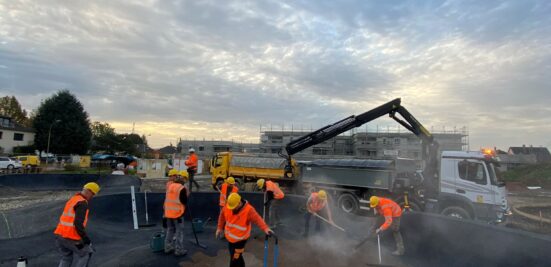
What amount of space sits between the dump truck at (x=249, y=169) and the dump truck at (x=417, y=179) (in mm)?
3180

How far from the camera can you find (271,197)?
10.5 metres

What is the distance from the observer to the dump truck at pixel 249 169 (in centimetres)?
2014

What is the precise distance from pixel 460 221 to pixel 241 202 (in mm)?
5040

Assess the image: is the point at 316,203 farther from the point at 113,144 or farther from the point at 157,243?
the point at 113,144

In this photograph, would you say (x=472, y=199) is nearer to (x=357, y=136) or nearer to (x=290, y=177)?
(x=290, y=177)

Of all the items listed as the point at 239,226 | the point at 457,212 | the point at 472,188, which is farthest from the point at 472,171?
the point at 239,226

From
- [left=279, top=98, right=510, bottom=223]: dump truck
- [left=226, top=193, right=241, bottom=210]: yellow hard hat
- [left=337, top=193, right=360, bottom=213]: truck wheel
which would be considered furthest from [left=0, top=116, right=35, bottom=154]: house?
[left=226, top=193, right=241, bottom=210]: yellow hard hat

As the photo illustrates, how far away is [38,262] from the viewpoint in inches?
282

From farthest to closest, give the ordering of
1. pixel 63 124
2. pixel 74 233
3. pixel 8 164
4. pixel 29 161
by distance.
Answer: pixel 63 124, pixel 29 161, pixel 8 164, pixel 74 233

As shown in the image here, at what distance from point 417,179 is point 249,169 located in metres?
11.0

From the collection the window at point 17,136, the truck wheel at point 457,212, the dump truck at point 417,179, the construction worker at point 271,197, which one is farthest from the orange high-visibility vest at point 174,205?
the window at point 17,136

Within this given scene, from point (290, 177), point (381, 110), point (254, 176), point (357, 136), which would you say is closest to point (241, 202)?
point (381, 110)

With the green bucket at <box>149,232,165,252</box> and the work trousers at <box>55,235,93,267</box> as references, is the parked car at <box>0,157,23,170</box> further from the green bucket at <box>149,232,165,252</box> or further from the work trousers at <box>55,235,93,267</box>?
the work trousers at <box>55,235,93,267</box>

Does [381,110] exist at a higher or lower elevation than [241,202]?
higher
